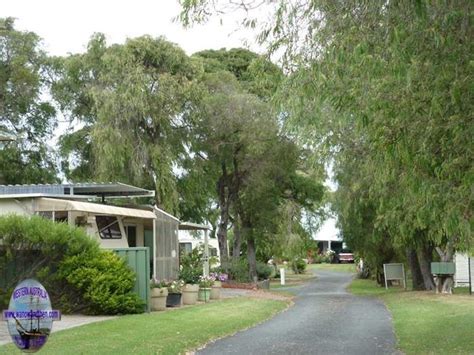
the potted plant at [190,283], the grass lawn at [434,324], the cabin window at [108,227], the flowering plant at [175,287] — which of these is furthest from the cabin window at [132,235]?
the grass lawn at [434,324]

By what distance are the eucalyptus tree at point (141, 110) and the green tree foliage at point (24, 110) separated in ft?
16.3

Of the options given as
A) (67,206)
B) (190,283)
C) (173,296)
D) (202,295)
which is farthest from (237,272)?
(67,206)

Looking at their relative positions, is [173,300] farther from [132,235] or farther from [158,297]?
[132,235]

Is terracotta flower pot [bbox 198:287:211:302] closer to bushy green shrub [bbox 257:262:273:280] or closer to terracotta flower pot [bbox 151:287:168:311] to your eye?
terracotta flower pot [bbox 151:287:168:311]

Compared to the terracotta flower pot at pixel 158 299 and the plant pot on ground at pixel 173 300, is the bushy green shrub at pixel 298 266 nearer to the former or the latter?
the plant pot on ground at pixel 173 300

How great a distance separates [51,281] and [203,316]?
3986mm

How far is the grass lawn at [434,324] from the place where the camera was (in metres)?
12.7

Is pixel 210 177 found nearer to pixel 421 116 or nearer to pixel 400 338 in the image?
pixel 400 338

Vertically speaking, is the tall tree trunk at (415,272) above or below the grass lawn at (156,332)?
above

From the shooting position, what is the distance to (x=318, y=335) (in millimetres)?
14453

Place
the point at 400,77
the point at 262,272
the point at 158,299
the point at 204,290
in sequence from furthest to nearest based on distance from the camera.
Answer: the point at 262,272
the point at 204,290
the point at 158,299
the point at 400,77

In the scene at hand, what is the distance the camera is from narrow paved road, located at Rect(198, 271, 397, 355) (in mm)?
12297

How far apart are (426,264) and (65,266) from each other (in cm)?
1805

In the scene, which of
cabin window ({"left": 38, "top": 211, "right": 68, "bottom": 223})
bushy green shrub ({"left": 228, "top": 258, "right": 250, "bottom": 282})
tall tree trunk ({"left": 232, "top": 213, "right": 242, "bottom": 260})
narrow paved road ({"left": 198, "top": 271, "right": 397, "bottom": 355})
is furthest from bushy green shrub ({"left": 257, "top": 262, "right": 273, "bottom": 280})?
cabin window ({"left": 38, "top": 211, "right": 68, "bottom": 223})
